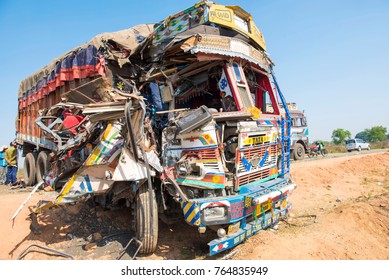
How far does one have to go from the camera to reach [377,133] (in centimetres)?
5528

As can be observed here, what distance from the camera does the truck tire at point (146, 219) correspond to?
11.5 ft

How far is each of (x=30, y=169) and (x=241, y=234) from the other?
8.33m

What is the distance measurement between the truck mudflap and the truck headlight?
0.25 meters

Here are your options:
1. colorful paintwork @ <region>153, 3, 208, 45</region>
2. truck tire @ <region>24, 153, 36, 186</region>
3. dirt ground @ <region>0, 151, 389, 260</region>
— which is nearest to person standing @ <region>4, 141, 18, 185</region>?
truck tire @ <region>24, 153, 36, 186</region>

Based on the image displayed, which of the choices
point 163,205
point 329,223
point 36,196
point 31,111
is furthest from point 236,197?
point 31,111

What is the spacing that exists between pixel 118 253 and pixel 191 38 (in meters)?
3.26

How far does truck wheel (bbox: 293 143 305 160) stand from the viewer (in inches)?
632

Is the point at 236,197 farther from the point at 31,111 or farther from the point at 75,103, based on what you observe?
the point at 31,111

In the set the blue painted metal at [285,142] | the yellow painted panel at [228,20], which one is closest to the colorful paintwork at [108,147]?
the yellow painted panel at [228,20]

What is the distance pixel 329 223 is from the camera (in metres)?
4.95

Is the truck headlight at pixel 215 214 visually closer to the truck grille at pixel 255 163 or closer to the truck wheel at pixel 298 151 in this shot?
the truck grille at pixel 255 163

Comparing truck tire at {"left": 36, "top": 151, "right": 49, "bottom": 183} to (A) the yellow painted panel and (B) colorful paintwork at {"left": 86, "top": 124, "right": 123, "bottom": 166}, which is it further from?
(A) the yellow painted panel

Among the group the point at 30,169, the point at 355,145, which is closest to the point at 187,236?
the point at 30,169

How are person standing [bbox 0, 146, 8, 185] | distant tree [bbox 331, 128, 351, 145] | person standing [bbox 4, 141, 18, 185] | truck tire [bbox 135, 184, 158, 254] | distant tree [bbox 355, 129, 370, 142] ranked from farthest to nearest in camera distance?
distant tree [bbox 355, 129, 370, 142] → distant tree [bbox 331, 128, 351, 145] → person standing [bbox 0, 146, 8, 185] → person standing [bbox 4, 141, 18, 185] → truck tire [bbox 135, 184, 158, 254]
